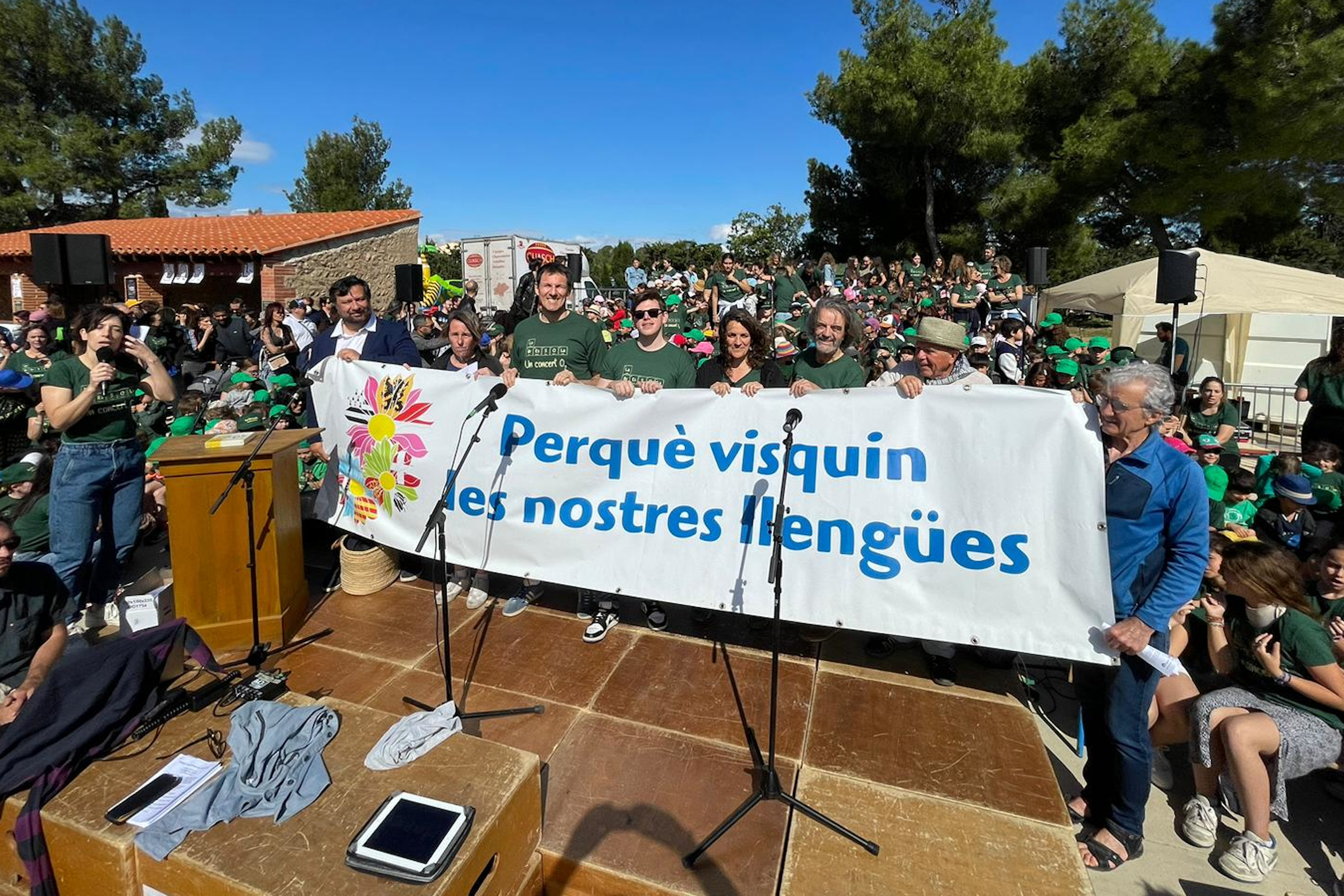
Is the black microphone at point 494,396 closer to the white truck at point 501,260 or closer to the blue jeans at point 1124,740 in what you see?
the blue jeans at point 1124,740

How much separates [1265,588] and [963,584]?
3.94 feet

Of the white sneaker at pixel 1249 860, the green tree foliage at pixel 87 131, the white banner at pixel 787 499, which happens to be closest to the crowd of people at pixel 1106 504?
the white sneaker at pixel 1249 860

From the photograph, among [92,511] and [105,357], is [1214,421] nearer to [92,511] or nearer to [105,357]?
[105,357]

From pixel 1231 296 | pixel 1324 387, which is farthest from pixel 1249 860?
pixel 1231 296

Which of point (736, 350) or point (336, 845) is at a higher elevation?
point (736, 350)

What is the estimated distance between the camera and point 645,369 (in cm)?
409

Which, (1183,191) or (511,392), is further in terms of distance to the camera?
(1183,191)

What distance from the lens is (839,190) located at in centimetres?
2952

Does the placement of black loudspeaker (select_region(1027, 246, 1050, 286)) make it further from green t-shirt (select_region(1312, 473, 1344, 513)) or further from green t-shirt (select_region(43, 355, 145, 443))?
green t-shirt (select_region(43, 355, 145, 443))

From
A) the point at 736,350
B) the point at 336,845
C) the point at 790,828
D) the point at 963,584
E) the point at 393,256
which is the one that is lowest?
the point at 790,828

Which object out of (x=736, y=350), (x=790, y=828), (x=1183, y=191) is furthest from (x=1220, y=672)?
(x=1183, y=191)

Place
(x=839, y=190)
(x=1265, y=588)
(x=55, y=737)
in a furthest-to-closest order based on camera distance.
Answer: (x=839, y=190)
(x=1265, y=588)
(x=55, y=737)

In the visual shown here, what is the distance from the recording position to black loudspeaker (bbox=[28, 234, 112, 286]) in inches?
305

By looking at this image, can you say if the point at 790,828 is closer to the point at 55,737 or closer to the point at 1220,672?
the point at 1220,672
